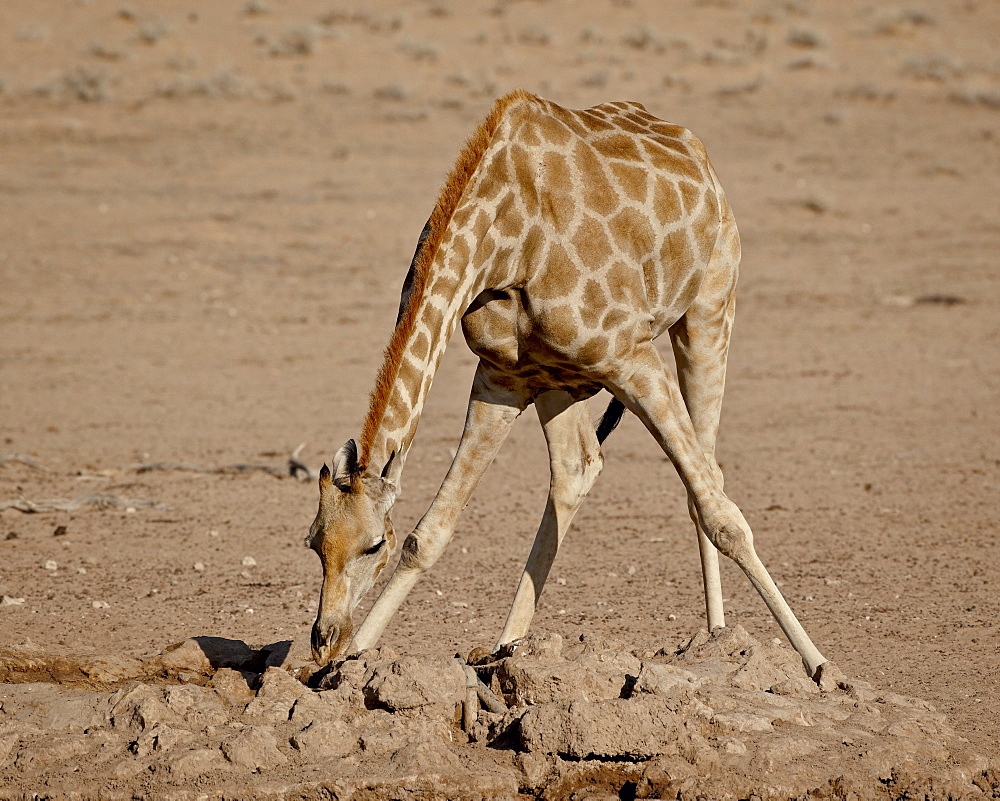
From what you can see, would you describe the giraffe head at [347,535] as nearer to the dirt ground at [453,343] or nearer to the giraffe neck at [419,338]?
the giraffe neck at [419,338]

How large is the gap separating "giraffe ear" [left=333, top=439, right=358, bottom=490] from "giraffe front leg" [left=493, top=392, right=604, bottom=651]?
4.17ft

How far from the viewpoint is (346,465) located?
4070mm

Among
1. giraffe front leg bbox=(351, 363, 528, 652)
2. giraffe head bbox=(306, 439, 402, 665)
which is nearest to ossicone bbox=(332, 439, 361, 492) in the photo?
giraffe head bbox=(306, 439, 402, 665)

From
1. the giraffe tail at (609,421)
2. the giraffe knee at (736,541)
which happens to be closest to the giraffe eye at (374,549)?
the giraffe knee at (736,541)

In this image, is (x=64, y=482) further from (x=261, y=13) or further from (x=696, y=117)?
(x=261, y=13)

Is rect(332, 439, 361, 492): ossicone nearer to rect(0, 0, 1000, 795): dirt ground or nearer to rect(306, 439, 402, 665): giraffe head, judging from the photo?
rect(306, 439, 402, 665): giraffe head

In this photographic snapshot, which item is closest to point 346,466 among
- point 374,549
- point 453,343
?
point 374,549

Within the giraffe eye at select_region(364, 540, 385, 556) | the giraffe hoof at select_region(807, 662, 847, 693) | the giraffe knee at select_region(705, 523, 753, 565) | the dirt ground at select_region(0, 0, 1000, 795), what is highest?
the giraffe eye at select_region(364, 540, 385, 556)

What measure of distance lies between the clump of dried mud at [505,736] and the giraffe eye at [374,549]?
0.40 meters

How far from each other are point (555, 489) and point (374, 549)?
1.24 m

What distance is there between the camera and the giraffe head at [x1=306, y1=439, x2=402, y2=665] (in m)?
4.13

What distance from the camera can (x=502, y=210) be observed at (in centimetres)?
459

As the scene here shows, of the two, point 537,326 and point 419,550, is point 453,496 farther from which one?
point 537,326

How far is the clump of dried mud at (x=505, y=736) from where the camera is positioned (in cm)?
391
